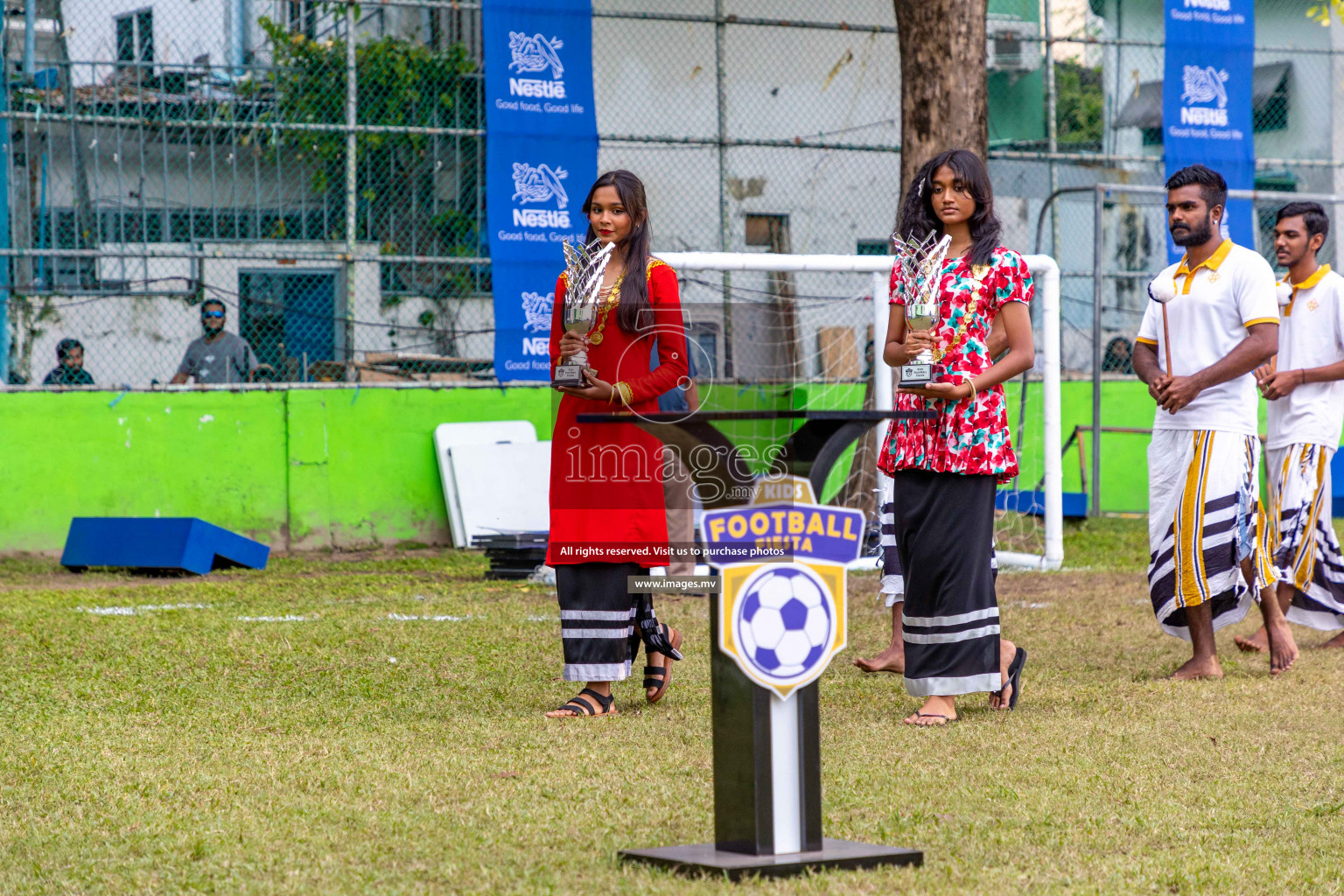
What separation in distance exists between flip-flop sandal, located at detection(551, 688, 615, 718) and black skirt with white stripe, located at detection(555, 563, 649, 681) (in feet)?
0.24

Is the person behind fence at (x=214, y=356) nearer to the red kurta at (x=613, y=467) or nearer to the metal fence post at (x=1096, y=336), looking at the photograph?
the metal fence post at (x=1096, y=336)

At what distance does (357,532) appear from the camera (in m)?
11.5

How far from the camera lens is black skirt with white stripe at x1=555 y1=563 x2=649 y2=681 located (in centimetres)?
500

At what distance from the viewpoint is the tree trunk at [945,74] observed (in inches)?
414

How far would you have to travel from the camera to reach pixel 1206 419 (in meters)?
5.78

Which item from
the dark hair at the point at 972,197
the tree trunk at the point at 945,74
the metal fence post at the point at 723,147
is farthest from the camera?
the metal fence post at the point at 723,147

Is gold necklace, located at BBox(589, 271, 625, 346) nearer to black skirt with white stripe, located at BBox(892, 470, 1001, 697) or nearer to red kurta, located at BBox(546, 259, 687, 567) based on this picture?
red kurta, located at BBox(546, 259, 687, 567)

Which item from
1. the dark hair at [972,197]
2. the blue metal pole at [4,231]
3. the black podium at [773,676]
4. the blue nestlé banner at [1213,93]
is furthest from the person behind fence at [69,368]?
the black podium at [773,676]

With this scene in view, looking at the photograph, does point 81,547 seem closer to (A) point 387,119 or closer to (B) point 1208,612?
(A) point 387,119

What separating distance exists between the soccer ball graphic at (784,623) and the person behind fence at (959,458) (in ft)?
5.53

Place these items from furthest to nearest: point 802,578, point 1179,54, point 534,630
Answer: point 1179,54 → point 534,630 → point 802,578

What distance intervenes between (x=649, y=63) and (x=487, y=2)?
7.56 feet

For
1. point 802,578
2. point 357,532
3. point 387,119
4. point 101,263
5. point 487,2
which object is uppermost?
point 487,2

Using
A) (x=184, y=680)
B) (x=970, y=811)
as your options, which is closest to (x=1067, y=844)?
(x=970, y=811)
